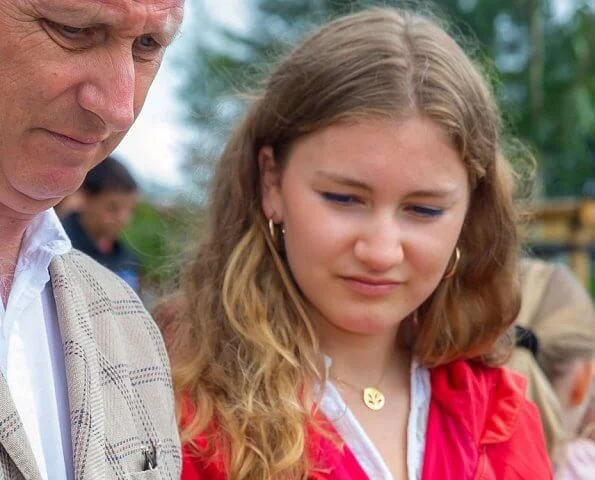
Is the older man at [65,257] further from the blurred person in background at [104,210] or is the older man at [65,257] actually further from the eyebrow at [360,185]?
the blurred person in background at [104,210]

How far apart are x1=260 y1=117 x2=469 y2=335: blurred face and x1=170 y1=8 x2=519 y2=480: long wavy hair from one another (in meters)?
0.05

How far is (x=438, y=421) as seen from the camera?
2154 mm

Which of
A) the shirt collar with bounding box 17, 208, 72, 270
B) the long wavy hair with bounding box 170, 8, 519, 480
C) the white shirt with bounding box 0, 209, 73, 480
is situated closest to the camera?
the white shirt with bounding box 0, 209, 73, 480

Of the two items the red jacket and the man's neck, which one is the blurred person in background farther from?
the man's neck

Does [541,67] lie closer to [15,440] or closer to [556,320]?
[556,320]

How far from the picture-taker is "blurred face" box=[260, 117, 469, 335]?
1.97 metres

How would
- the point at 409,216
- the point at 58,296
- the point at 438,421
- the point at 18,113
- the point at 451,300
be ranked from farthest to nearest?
1. the point at 451,300
2. the point at 438,421
3. the point at 409,216
4. the point at 58,296
5. the point at 18,113

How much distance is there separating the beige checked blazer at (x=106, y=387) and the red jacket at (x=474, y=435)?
0.40m

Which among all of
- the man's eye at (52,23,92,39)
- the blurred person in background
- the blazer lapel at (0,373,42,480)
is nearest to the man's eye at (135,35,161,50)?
the man's eye at (52,23,92,39)

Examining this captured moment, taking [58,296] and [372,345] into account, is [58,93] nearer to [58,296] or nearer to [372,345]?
[58,296]

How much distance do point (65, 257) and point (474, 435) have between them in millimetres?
992

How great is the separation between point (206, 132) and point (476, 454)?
3.49 ft

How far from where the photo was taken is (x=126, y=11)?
1.34m

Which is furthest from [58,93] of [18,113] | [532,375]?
[532,375]
